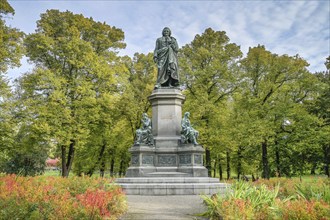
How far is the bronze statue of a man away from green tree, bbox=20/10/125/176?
8.48 metres

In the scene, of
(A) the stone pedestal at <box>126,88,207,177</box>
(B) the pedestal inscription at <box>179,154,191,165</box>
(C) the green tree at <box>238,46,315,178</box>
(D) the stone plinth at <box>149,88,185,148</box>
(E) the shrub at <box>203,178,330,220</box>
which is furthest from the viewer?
(C) the green tree at <box>238,46,315,178</box>

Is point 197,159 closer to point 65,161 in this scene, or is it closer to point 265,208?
point 265,208

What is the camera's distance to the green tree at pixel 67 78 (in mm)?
24578

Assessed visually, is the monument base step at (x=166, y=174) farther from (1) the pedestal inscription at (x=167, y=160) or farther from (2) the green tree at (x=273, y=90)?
(2) the green tree at (x=273, y=90)

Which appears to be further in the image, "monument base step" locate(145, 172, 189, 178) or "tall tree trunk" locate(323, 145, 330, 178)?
"tall tree trunk" locate(323, 145, 330, 178)

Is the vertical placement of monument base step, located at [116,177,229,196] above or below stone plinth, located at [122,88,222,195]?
below

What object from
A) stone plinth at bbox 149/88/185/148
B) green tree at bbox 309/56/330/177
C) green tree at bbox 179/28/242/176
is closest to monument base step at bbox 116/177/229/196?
stone plinth at bbox 149/88/185/148

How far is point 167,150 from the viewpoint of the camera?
675 inches

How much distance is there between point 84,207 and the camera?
6.60 metres

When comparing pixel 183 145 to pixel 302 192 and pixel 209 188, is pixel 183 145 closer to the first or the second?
pixel 209 188

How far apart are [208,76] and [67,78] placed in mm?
12817

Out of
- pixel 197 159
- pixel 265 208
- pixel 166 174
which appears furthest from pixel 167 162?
pixel 265 208

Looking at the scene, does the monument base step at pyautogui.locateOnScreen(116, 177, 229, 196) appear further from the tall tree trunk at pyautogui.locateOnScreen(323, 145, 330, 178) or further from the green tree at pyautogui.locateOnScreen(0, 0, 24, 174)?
the tall tree trunk at pyautogui.locateOnScreen(323, 145, 330, 178)

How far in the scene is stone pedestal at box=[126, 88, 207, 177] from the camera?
16.3 m
